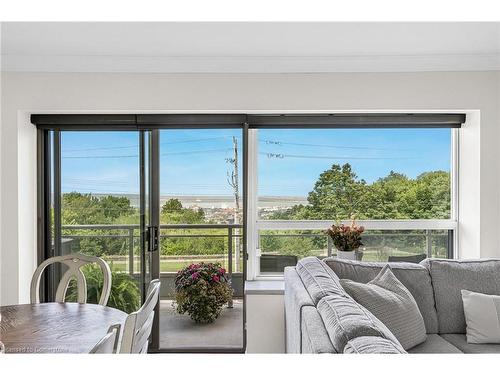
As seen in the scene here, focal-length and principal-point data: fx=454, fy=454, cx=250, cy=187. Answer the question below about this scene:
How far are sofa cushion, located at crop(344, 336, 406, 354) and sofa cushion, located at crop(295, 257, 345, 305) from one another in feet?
2.30

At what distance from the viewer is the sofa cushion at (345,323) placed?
139cm

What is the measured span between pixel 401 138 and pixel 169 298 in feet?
8.11

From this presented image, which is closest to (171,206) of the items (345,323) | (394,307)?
(394,307)

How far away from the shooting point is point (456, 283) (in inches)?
118

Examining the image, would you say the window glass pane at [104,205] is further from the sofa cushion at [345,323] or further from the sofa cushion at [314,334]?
the sofa cushion at [345,323]

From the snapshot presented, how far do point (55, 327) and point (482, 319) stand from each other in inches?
95.3

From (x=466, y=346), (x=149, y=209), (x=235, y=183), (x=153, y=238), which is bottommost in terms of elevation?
(x=466, y=346)

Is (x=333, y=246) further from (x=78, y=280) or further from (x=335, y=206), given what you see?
(x=78, y=280)

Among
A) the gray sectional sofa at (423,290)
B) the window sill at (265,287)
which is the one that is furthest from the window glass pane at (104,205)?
the gray sectional sofa at (423,290)

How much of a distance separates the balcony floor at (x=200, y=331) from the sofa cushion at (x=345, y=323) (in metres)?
2.16

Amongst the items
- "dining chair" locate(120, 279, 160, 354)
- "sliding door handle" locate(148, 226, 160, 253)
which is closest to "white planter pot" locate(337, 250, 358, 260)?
"sliding door handle" locate(148, 226, 160, 253)
